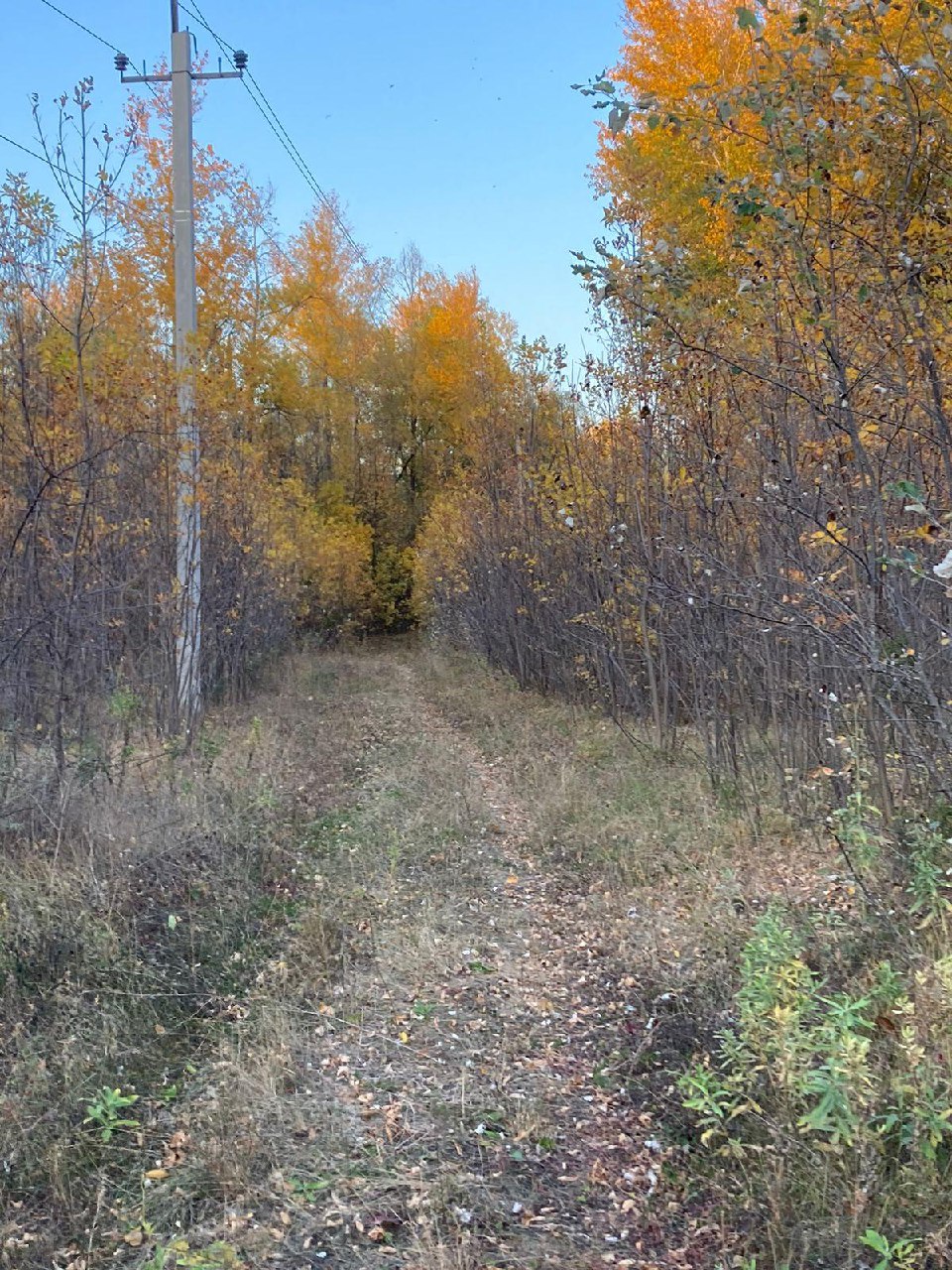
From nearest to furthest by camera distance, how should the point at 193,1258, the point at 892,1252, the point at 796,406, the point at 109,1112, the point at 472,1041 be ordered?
the point at 892,1252 → the point at 193,1258 → the point at 109,1112 → the point at 472,1041 → the point at 796,406

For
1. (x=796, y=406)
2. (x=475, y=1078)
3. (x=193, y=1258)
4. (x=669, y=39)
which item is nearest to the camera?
(x=193, y=1258)

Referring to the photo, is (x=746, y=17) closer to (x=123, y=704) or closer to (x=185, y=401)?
(x=185, y=401)

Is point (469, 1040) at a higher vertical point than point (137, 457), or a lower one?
lower

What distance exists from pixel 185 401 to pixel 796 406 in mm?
5236

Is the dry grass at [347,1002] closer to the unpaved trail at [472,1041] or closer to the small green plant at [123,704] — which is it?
the unpaved trail at [472,1041]

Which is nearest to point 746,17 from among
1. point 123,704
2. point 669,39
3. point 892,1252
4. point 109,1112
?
point 892,1252

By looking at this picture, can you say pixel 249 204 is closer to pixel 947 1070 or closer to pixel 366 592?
pixel 366 592

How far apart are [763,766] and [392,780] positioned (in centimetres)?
341

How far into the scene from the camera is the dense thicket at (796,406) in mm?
3416

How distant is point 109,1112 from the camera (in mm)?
3281

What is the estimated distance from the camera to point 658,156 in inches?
434

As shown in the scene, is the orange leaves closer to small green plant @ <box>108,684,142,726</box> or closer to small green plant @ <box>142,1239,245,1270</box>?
small green plant @ <box>108,684,142,726</box>

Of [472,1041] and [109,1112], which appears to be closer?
[109,1112]

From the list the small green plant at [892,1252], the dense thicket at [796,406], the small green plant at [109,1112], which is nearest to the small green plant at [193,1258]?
the small green plant at [109,1112]
